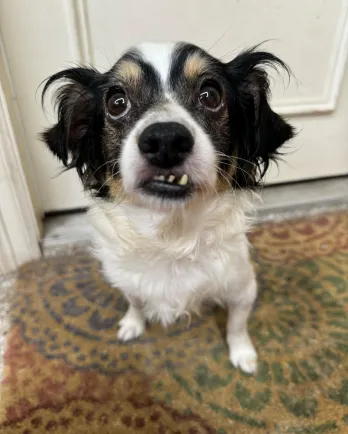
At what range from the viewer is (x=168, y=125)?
2.33 feet

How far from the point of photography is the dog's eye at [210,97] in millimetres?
869

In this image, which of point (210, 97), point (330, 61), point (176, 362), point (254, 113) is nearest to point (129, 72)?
point (210, 97)

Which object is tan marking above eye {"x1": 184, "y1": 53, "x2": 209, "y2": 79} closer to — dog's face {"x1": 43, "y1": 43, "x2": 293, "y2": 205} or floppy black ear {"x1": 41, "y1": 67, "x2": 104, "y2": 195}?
dog's face {"x1": 43, "y1": 43, "x2": 293, "y2": 205}

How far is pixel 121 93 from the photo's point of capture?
0.87 metres

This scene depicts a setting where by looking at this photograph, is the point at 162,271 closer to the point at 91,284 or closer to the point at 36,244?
the point at 91,284

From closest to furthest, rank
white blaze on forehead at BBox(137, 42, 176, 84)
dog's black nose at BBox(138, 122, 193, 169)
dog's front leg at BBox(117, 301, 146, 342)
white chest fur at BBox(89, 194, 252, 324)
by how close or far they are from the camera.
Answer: dog's black nose at BBox(138, 122, 193, 169), white blaze on forehead at BBox(137, 42, 176, 84), white chest fur at BBox(89, 194, 252, 324), dog's front leg at BBox(117, 301, 146, 342)

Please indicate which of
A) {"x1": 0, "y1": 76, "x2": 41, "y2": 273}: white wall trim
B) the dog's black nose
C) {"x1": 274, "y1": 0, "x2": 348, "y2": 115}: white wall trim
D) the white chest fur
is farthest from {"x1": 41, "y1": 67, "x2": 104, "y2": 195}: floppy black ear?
{"x1": 274, "y1": 0, "x2": 348, "y2": 115}: white wall trim

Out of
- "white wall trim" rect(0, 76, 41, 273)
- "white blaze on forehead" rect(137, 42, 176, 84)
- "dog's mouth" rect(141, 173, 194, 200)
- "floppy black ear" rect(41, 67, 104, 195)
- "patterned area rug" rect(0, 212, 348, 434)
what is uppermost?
"white blaze on forehead" rect(137, 42, 176, 84)

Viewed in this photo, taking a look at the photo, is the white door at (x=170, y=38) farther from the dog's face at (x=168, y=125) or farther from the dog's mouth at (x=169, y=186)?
the dog's mouth at (x=169, y=186)

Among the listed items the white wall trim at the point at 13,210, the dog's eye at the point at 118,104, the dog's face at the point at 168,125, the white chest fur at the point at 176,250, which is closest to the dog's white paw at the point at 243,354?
the white chest fur at the point at 176,250

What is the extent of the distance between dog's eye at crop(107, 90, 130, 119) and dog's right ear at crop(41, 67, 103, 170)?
5cm

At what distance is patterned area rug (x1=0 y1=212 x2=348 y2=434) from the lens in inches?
40.5

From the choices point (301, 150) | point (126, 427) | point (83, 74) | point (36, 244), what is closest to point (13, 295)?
point (36, 244)

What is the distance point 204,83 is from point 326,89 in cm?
101
